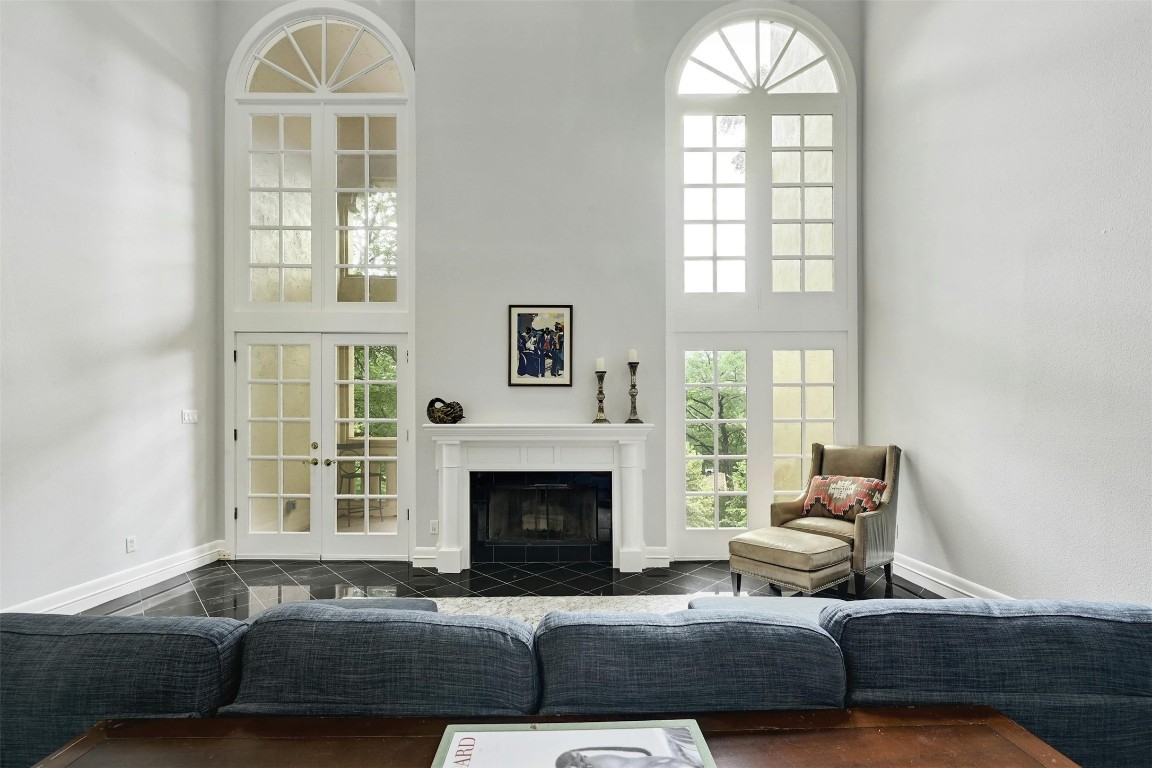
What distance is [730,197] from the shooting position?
4957 mm

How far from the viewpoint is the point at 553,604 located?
384 centimetres

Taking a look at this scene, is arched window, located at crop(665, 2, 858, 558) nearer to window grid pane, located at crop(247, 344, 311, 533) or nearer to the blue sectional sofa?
window grid pane, located at crop(247, 344, 311, 533)

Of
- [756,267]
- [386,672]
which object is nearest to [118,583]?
[386,672]

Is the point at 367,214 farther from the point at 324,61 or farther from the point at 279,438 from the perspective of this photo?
the point at 279,438

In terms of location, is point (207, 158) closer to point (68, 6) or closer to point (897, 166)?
point (68, 6)

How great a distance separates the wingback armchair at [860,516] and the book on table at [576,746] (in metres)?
3.36

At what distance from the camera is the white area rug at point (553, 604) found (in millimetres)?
3715

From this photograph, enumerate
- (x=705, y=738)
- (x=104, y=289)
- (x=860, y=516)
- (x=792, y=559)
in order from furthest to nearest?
(x=104, y=289) → (x=860, y=516) → (x=792, y=559) → (x=705, y=738)

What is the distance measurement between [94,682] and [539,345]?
3820 millimetres

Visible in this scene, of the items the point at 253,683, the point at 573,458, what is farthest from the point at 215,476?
the point at 253,683

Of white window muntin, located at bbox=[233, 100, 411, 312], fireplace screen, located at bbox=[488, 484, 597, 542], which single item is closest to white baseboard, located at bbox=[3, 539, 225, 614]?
white window muntin, located at bbox=[233, 100, 411, 312]

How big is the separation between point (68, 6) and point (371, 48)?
2008 millimetres

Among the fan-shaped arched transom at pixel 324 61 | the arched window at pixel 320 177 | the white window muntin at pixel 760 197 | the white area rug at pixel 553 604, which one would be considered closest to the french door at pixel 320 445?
the arched window at pixel 320 177

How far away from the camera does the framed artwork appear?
4777 millimetres
